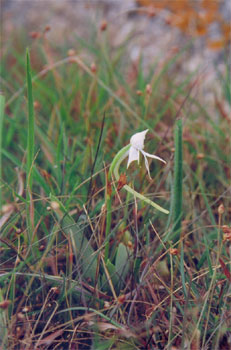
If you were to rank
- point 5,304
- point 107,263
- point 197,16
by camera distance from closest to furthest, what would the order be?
1. point 5,304
2. point 107,263
3. point 197,16

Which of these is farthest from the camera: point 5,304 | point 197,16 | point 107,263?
point 197,16

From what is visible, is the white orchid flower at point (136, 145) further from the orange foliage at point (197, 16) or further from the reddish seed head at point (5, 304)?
the orange foliage at point (197, 16)

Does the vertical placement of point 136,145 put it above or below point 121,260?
above

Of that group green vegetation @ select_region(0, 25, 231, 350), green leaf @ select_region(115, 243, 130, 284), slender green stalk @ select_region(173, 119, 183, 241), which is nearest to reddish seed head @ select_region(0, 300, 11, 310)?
green vegetation @ select_region(0, 25, 231, 350)

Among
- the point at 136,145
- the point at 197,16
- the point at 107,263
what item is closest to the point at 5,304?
the point at 107,263

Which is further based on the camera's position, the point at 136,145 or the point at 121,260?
the point at 121,260

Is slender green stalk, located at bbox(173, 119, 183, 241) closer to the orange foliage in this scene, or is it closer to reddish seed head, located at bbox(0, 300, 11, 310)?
reddish seed head, located at bbox(0, 300, 11, 310)

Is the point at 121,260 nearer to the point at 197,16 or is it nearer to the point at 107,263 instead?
the point at 107,263

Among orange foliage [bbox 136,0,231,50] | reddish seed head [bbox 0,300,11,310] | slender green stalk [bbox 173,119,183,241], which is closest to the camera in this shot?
reddish seed head [bbox 0,300,11,310]

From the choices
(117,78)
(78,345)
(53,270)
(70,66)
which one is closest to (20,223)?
(53,270)
